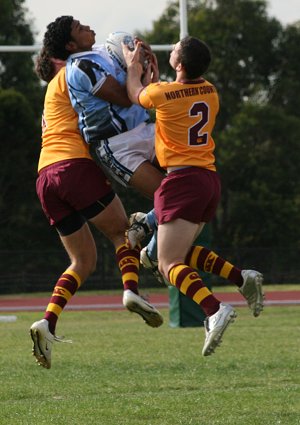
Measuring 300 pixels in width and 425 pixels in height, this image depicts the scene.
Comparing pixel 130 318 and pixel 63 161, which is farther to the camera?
pixel 130 318

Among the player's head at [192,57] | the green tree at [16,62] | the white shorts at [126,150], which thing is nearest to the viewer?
the player's head at [192,57]

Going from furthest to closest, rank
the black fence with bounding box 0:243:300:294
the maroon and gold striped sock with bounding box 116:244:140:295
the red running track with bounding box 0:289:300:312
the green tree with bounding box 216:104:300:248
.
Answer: the green tree with bounding box 216:104:300:248 → the black fence with bounding box 0:243:300:294 → the red running track with bounding box 0:289:300:312 → the maroon and gold striped sock with bounding box 116:244:140:295

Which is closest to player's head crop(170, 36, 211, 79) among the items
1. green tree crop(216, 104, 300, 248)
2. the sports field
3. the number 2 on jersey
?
the number 2 on jersey

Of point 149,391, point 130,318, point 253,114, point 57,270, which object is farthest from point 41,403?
point 253,114

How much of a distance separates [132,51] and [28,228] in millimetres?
28554

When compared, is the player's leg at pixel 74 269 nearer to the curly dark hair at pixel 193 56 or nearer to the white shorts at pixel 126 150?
the white shorts at pixel 126 150

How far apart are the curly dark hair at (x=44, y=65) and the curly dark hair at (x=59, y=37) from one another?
55 mm

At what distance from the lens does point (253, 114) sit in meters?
40.2

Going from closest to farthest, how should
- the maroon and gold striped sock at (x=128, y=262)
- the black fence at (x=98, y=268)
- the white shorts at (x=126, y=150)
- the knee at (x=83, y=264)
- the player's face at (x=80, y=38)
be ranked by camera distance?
the white shorts at (x=126, y=150) < the player's face at (x=80, y=38) < the maroon and gold striped sock at (x=128, y=262) < the knee at (x=83, y=264) < the black fence at (x=98, y=268)

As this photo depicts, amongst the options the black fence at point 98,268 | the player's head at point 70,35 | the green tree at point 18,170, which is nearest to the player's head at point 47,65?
the player's head at point 70,35

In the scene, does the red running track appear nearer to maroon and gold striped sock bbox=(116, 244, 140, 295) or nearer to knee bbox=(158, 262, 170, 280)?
maroon and gold striped sock bbox=(116, 244, 140, 295)

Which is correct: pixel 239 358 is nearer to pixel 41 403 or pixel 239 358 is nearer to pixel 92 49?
pixel 41 403

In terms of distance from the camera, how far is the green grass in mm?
8664

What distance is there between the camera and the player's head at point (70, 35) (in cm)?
750
